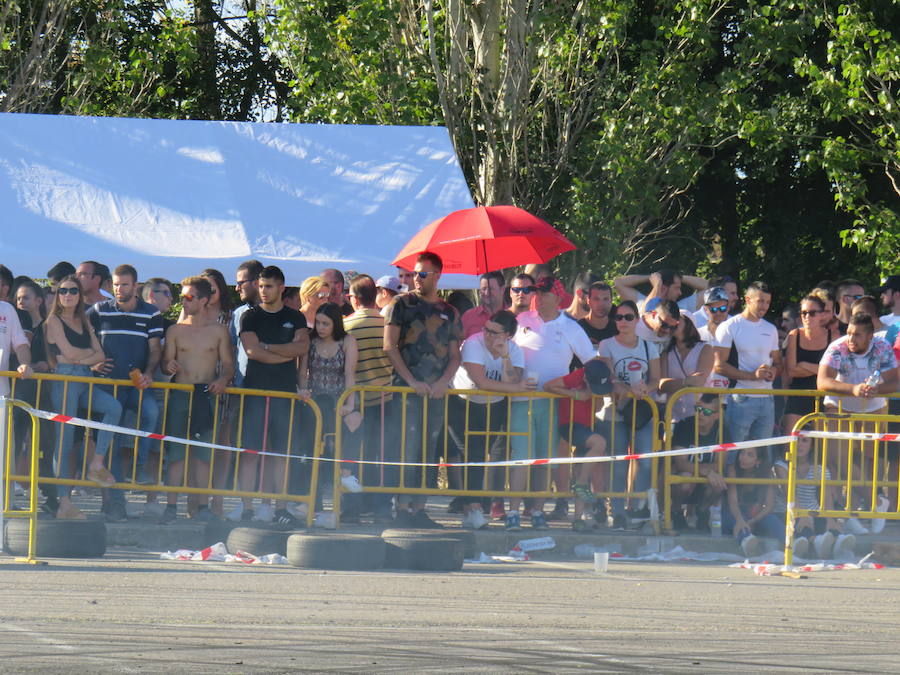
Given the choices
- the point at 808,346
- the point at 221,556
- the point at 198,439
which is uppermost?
the point at 808,346

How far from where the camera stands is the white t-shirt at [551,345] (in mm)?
11508

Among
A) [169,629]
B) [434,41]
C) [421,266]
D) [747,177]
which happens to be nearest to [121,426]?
[421,266]

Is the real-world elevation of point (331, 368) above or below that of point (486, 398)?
above

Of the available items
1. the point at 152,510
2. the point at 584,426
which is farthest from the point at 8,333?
the point at 584,426

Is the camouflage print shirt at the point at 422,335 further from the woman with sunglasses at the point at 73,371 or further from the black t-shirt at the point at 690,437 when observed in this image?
the woman with sunglasses at the point at 73,371

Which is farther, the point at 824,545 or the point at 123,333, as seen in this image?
the point at 123,333

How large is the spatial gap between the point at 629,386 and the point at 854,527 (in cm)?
208

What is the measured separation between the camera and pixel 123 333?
434 inches

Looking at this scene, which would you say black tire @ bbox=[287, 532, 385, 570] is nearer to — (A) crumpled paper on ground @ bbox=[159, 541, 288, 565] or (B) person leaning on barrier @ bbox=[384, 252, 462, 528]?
(A) crumpled paper on ground @ bbox=[159, 541, 288, 565]

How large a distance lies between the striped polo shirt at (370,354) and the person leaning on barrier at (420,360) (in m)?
0.10

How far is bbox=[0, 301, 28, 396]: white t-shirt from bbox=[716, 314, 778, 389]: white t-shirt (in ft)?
17.7

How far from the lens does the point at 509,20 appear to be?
1997cm

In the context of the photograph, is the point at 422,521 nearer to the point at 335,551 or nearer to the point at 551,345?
the point at 551,345

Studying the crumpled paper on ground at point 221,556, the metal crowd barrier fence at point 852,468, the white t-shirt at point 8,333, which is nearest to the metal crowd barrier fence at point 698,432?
the metal crowd barrier fence at point 852,468
